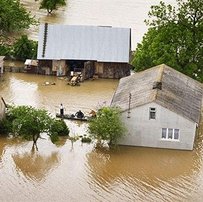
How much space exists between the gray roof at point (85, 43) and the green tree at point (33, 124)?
12.4m

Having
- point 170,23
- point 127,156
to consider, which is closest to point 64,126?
point 127,156

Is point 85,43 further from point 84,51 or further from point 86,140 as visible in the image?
point 86,140

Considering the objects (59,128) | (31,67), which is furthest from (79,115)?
(31,67)

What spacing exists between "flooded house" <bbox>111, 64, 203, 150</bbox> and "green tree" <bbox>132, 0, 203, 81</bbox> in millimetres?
5953

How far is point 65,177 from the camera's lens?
3322cm

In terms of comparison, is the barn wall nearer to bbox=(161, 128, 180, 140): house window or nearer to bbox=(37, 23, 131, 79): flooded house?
bbox=(37, 23, 131, 79): flooded house

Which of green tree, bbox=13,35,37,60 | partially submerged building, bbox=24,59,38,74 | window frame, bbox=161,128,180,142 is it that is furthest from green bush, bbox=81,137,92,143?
green tree, bbox=13,35,37,60

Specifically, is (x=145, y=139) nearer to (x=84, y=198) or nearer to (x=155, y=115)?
(x=155, y=115)

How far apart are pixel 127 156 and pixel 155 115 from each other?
9.73 feet

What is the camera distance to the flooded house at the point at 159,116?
118 feet

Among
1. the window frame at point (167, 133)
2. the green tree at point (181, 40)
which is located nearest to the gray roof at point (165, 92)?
the window frame at point (167, 133)

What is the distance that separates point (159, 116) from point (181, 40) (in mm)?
9769

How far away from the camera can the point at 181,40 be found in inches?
1730

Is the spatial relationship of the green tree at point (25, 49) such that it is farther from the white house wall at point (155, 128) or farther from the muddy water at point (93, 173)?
the white house wall at point (155, 128)
